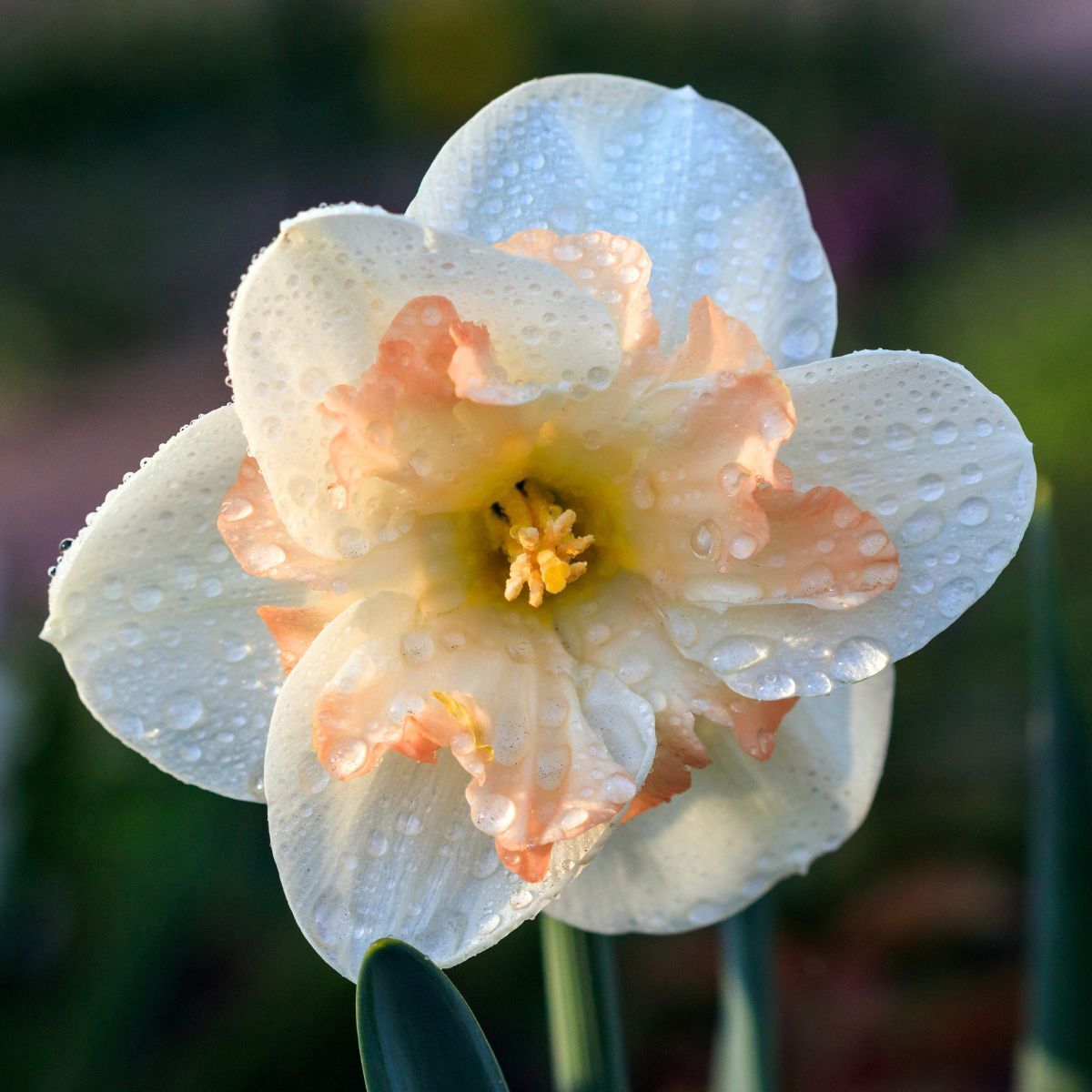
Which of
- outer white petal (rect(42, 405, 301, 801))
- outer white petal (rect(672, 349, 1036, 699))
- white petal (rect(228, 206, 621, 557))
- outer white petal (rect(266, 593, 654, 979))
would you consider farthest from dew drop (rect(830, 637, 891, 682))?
outer white petal (rect(42, 405, 301, 801))

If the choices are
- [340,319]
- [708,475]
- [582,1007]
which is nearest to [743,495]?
[708,475]

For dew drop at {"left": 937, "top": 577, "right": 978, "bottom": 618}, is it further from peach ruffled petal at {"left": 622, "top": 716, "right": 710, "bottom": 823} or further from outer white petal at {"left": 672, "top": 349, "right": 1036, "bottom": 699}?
peach ruffled petal at {"left": 622, "top": 716, "right": 710, "bottom": 823}

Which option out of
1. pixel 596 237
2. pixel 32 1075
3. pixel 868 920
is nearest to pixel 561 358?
pixel 596 237

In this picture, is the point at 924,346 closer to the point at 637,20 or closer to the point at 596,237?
the point at 596,237

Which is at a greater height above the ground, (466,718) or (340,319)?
(340,319)

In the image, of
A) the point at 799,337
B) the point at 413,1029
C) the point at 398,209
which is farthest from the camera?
the point at 398,209

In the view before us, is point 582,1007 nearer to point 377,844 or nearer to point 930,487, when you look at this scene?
point 377,844
